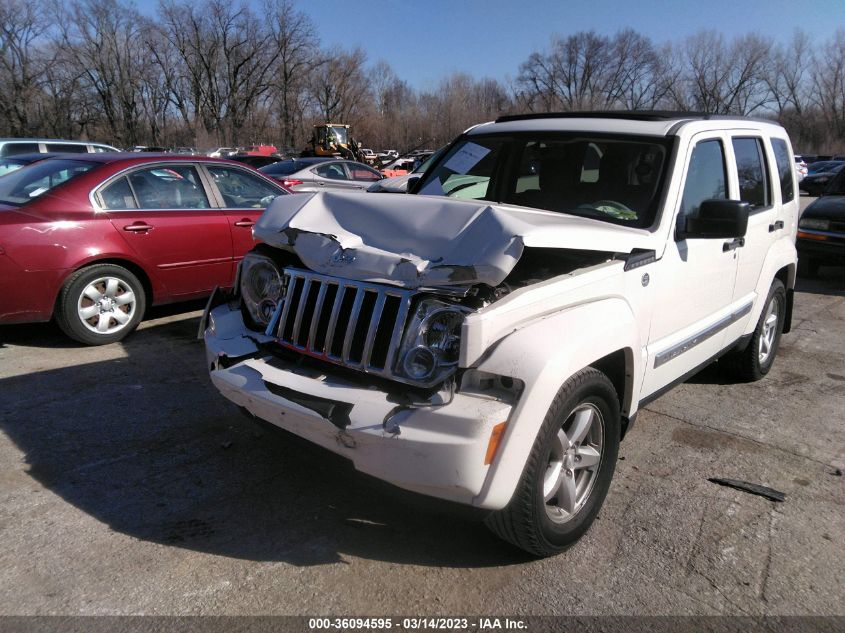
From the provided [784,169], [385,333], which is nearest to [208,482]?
[385,333]

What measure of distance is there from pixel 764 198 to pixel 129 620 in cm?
463

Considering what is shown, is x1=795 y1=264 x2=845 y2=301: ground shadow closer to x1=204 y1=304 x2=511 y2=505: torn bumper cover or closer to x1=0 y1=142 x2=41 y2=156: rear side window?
x1=204 y1=304 x2=511 y2=505: torn bumper cover

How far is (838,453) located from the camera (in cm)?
402

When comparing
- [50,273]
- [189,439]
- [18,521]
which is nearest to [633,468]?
[189,439]

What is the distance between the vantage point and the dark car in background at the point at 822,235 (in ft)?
29.7

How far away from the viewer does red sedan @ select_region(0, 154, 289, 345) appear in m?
5.17

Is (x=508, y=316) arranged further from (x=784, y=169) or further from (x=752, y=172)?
(x=784, y=169)

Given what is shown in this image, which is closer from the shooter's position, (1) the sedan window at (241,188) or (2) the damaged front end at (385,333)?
(2) the damaged front end at (385,333)

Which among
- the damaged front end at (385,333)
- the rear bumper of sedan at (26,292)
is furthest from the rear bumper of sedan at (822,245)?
the rear bumper of sedan at (26,292)

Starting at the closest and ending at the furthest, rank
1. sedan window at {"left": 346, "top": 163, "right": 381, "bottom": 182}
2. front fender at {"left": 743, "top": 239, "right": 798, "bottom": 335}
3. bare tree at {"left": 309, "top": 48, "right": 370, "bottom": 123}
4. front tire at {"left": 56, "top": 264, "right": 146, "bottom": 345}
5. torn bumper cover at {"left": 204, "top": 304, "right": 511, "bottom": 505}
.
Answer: torn bumper cover at {"left": 204, "top": 304, "right": 511, "bottom": 505} → front fender at {"left": 743, "top": 239, "right": 798, "bottom": 335} → front tire at {"left": 56, "top": 264, "right": 146, "bottom": 345} → sedan window at {"left": 346, "top": 163, "right": 381, "bottom": 182} → bare tree at {"left": 309, "top": 48, "right": 370, "bottom": 123}

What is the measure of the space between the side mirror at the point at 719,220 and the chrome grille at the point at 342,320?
176 cm

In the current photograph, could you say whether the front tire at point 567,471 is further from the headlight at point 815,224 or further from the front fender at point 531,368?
the headlight at point 815,224

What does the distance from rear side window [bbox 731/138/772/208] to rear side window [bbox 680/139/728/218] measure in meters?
0.27

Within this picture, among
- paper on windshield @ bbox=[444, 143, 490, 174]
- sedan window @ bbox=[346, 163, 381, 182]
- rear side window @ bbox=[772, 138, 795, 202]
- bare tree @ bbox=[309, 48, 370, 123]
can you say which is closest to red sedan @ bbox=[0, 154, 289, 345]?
paper on windshield @ bbox=[444, 143, 490, 174]
